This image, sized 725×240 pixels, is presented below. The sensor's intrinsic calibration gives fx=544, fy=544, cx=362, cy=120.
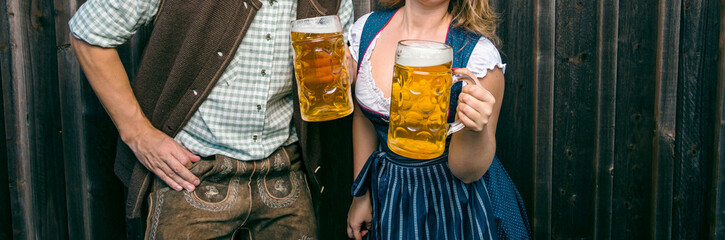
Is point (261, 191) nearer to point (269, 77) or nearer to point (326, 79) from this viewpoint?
point (269, 77)

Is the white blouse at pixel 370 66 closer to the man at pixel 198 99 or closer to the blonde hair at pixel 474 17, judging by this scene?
the blonde hair at pixel 474 17

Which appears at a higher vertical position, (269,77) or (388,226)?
(269,77)

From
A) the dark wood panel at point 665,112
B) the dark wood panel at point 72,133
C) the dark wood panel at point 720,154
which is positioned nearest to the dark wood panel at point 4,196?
the dark wood panel at point 72,133

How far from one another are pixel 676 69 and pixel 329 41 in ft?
5.56

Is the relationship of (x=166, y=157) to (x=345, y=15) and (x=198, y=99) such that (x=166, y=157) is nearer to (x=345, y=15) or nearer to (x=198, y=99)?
(x=198, y=99)

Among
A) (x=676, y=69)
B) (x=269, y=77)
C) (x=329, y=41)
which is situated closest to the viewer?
(x=329, y=41)

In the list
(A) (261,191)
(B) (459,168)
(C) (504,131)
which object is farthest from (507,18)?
(A) (261,191)

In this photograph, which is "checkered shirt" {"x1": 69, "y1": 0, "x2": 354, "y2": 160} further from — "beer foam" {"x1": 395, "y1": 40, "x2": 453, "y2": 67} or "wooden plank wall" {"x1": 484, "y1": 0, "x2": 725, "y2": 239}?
"wooden plank wall" {"x1": 484, "y1": 0, "x2": 725, "y2": 239}

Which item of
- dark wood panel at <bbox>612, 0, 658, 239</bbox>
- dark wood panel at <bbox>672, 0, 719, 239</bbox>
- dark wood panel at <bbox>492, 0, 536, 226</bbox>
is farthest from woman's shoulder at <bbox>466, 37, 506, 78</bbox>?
dark wood panel at <bbox>672, 0, 719, 239</bbox>

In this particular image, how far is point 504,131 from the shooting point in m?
2.40

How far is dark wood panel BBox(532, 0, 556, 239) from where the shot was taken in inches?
90.2

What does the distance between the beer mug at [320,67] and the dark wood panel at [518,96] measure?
0.99 m

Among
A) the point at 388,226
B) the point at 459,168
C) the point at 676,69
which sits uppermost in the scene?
the point at 676,69

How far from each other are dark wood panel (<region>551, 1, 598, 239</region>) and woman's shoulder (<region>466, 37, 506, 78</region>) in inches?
32.0
